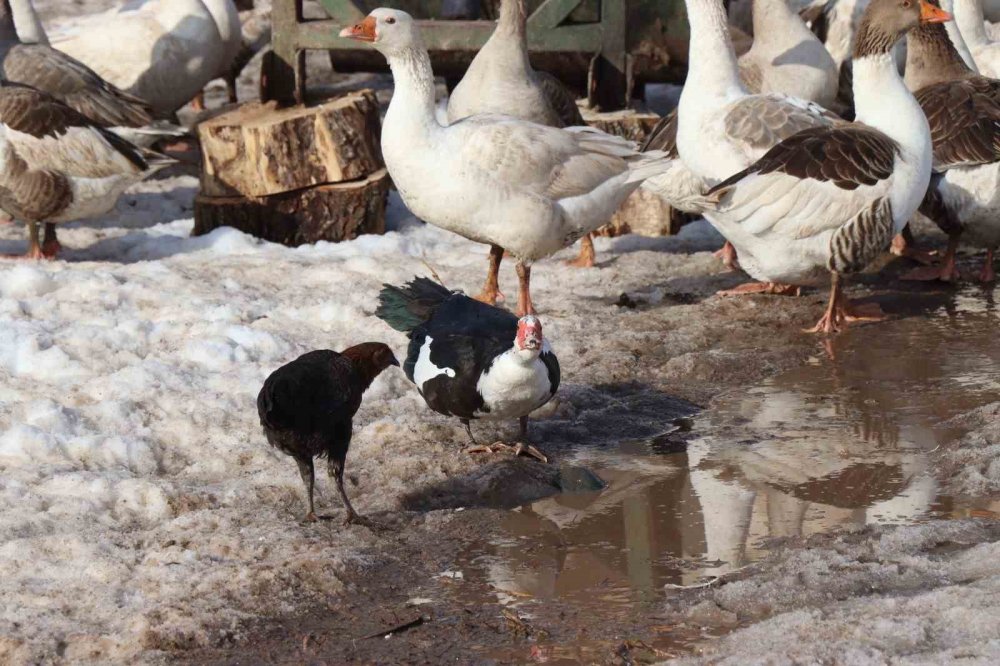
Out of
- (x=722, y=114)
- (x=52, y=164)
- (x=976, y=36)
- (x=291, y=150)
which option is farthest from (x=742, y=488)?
(x=976, y=36)

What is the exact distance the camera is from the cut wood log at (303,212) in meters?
9.59

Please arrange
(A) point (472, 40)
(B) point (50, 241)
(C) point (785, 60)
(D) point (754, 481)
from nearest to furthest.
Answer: (D) point (754, 481) → (B) point (50, 241) → (C) point (785, 60) → (A) point (472, 40)

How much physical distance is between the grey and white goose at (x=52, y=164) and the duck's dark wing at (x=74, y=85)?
0.86m

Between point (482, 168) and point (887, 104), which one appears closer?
point (482, 168)

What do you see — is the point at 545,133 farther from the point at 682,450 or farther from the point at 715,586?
the point at 715,586

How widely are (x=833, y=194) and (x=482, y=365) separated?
292cm

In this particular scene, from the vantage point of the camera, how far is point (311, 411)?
4922 mm

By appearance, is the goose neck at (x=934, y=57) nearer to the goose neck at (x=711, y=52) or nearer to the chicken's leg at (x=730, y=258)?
the goose neck at (x=711, y=52)

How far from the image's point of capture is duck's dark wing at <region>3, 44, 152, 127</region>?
1012 cm

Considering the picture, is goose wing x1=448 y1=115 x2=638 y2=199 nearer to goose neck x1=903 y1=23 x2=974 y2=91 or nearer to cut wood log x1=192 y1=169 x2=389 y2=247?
cut wood log x1=192 y1=169 x2=389 y2=247

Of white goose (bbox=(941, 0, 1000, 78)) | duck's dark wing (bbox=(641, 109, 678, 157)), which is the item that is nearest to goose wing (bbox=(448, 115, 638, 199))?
duck's dark wing (bbox=(641, 109, 678, 157))

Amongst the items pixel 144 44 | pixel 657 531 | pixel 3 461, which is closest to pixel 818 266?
pixel 657 531

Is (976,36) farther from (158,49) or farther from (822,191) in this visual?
(158,49)

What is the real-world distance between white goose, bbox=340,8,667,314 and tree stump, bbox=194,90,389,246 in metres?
1.77
